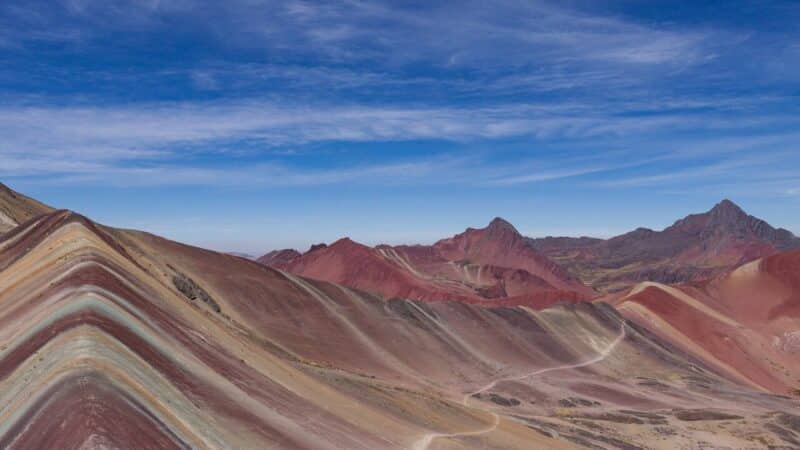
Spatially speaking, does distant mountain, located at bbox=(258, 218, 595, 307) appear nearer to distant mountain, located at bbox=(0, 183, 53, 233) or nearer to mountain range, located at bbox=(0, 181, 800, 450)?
mountain range, located at bbox=(0, 181, 800, 450)

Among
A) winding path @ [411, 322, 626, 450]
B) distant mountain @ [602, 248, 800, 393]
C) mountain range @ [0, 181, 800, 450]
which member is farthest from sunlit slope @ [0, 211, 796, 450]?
distant mountain @ [602, 248, 800, 393]

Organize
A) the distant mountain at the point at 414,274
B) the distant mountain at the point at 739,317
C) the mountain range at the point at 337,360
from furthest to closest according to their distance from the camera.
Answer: the distant mountain at the point at 414,274
the distant mountain at the point at 739,317
the mountain range at the point at 337,360

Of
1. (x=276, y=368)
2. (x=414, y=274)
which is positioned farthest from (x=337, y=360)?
(x=414, y=274)

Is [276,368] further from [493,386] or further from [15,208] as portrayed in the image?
[15,208]

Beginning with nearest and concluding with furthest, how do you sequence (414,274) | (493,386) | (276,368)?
(276,368), (493,386), (414,274)

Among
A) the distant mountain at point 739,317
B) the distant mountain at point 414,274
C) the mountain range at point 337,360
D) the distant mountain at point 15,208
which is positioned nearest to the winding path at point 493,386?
A: the mountain range at point 337,360

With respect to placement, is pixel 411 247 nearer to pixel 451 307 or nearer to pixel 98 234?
pixel 451 307

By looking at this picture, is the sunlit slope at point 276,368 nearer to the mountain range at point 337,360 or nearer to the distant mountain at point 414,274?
the mountain range at point 337,360
